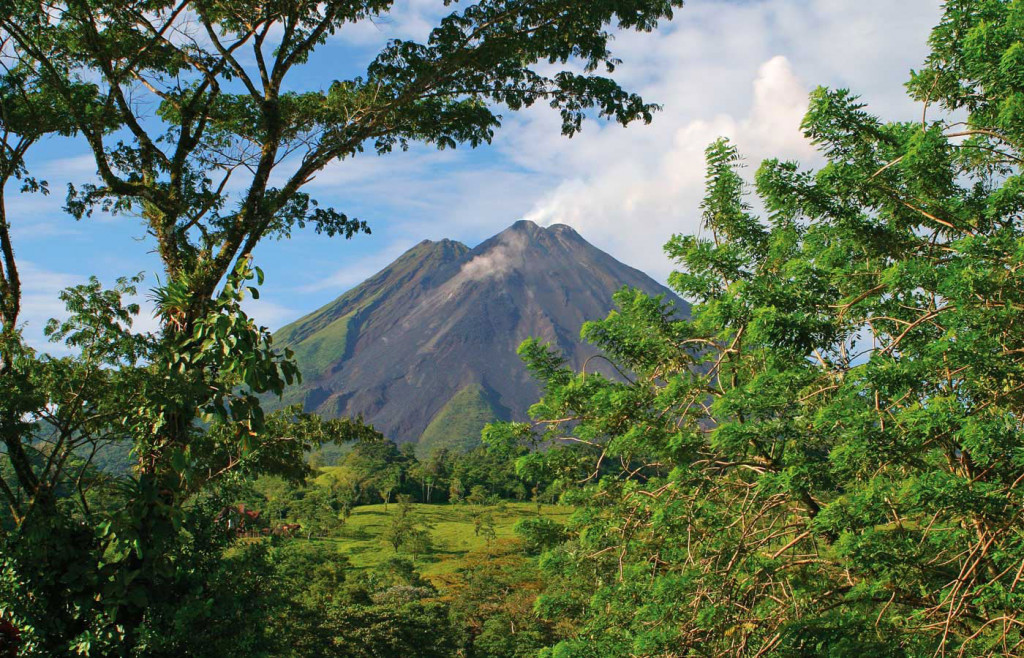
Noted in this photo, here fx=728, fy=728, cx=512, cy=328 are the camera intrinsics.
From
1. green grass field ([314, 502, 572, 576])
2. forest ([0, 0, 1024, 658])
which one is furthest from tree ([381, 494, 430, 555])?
forest ([0, 0, 1024, 658])

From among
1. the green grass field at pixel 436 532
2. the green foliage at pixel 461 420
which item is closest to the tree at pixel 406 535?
the green grass field at pixel 436 532

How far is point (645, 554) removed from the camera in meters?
7.14

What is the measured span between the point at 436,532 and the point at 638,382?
51.2m

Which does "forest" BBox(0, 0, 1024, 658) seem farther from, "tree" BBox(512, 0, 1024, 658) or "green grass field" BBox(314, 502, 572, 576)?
"green grass field" BBox(314, 502, 572, 576)

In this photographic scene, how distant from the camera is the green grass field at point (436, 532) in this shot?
46031 millimetres

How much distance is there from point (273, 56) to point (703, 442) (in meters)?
5.35

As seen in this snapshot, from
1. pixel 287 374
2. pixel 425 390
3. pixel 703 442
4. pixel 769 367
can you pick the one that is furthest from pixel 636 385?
pixel 425 390

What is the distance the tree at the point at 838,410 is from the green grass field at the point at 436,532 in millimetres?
36205

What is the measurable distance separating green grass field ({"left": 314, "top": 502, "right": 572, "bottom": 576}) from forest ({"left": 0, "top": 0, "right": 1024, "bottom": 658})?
36.2m

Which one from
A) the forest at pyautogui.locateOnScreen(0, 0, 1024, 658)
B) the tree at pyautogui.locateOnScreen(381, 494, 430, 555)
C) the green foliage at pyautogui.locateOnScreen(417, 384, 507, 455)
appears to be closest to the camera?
the forest at pyautogui.locateOnScreen(0, 0, 1024, 658)

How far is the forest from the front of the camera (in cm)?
433

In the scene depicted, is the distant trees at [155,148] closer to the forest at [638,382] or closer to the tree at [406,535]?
the forest at [638,382]

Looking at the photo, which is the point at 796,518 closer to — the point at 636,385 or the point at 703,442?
the point at 703,442

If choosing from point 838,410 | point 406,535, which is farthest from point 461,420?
point 838,410
